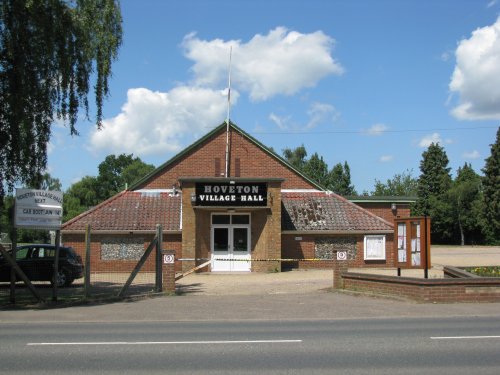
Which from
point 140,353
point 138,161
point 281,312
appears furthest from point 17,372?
point 138,161

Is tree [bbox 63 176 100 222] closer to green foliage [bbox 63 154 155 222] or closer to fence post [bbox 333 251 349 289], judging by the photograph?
green foliage [bbox 63 154 155 222]

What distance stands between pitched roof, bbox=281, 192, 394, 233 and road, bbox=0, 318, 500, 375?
16149 mm

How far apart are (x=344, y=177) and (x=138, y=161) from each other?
39068mm

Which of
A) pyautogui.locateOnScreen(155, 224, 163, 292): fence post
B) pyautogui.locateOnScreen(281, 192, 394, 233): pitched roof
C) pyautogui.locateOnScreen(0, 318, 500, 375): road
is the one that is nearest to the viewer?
pyautogui.locateOnScreen(0, 318, 500, 375): road

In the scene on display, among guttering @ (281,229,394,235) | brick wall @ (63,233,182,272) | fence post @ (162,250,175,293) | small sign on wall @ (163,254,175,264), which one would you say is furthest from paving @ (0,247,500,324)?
brick wall @ (63,233,182,272)

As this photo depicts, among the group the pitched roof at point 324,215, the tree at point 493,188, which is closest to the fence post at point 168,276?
the pitched roof at point 324,215

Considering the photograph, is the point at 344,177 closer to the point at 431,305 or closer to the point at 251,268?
the point at 251,268

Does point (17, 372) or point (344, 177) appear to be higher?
point (344, 177)

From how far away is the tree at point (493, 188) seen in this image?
69.3 m

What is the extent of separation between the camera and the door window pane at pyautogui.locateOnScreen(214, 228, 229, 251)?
27.6 metres

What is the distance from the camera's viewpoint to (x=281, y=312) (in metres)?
14.3

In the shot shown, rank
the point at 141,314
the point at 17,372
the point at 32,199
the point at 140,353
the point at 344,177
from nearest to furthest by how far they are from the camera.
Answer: the point at 17,372 < the point at 140,353 < the point at 141,314 < the point at 32,199 < the point at 344,177

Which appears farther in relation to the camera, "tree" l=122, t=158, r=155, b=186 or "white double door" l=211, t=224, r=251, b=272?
"tree" l=122, t=158, r=155, b=186

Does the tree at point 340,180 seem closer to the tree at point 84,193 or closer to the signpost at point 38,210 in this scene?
the tree at point 84,193
